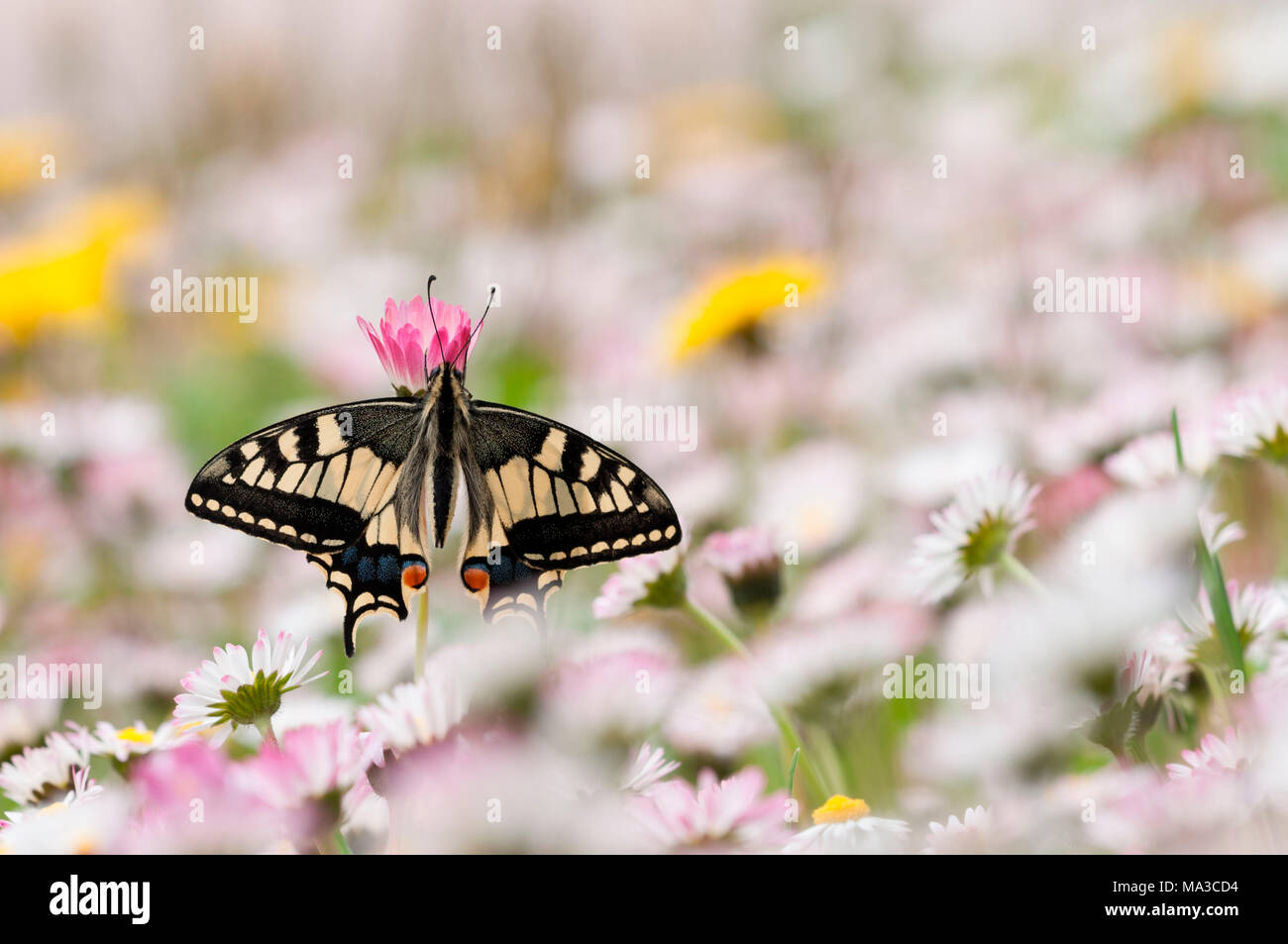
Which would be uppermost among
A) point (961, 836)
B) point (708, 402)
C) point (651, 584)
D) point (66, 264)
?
point (66, 264)

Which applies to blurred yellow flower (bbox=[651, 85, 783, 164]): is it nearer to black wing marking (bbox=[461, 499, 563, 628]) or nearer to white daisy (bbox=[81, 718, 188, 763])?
black wing marking (bbox=[461, 499, 563, 628])

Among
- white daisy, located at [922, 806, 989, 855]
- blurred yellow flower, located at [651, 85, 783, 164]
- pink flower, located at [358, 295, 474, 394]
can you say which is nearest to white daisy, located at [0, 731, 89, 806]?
pink flower, located at [358, 295, 474, 394]

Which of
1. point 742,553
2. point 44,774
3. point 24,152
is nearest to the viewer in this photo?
point 44,774

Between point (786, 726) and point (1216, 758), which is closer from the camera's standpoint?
point (1216, 758)

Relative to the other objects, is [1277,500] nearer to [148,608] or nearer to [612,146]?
[148,608]

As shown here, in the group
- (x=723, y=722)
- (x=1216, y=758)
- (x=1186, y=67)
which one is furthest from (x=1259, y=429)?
(x=1186, y=67)

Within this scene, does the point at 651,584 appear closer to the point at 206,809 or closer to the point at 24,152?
the point at 206,809

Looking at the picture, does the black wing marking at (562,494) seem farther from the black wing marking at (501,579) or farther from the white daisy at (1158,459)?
the white daisy at (1158,459)

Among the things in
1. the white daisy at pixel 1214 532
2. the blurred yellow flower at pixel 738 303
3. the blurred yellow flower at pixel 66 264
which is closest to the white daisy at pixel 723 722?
the white daisy at pixel 1214 532
